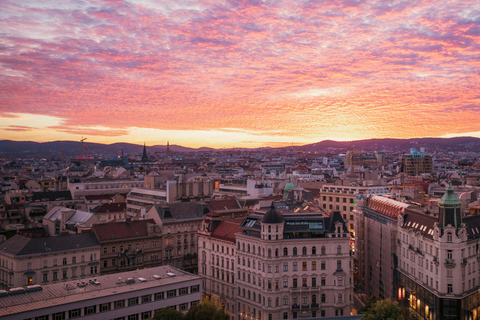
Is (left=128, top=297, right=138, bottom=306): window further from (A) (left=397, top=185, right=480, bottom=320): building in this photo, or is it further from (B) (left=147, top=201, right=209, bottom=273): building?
(A) (left=397, top=185, right=480, bottom=320): building

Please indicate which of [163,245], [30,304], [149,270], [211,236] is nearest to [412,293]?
[211,236]

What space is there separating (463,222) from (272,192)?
86196mm

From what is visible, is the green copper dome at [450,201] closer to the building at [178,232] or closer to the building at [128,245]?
the building at [178,232]

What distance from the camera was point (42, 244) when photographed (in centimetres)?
8788

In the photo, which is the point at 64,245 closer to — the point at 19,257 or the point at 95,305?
the point at 19,257

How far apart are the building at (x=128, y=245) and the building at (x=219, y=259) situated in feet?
39.9

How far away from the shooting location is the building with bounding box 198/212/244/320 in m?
91.9

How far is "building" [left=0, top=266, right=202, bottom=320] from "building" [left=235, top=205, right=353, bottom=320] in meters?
12.3

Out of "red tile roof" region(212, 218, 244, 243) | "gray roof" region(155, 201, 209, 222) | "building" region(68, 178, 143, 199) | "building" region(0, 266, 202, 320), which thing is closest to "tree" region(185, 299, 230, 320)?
"building" region(0, 266, 202, 320)

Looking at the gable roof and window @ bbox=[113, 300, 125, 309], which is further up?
the gable roof

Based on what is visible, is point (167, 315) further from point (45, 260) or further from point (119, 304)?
point (45, 260)

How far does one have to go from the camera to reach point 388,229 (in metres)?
96.0

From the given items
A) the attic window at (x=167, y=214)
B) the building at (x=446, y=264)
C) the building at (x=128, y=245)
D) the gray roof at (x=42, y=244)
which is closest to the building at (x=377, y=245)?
the building at (x=446, y=264)

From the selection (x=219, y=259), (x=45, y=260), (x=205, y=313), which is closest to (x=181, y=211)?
(x=219, y=259)
